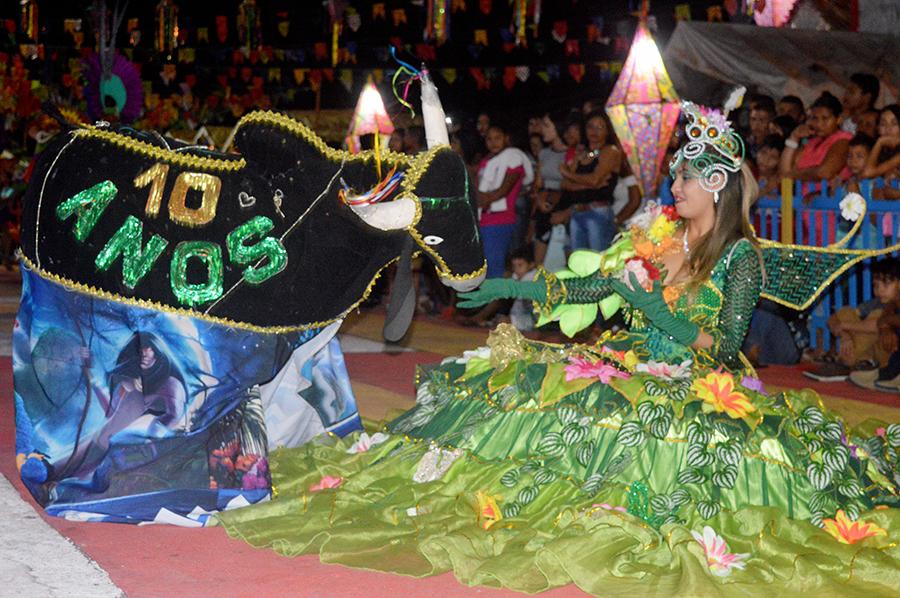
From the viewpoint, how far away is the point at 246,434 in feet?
13.8

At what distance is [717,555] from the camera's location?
11.9 ft

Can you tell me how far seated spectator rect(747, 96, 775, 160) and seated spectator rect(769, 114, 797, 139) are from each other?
7 cm

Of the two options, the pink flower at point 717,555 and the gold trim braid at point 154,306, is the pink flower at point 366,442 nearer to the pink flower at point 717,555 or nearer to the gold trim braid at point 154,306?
the gold trim braid at point 154,306

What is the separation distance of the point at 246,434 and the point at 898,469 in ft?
7.60

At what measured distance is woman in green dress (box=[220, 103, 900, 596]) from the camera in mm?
3648

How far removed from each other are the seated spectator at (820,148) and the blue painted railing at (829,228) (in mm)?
79

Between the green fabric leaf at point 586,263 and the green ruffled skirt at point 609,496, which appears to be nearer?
the green ruffled skirt at point 609,496

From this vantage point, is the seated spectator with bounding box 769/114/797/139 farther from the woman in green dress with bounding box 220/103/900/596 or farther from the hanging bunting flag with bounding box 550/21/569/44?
the hanging bunting flag with bounding box 550/21/569/44

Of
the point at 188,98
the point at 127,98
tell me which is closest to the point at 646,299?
the point at 127,98

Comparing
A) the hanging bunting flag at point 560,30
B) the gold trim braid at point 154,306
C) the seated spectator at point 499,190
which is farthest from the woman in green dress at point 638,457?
the hanging bunting flag at point 560,30

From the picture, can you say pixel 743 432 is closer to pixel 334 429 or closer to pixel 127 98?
pixel 334 429

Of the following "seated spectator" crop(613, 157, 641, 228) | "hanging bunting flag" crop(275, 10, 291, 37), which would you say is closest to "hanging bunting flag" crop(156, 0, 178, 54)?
"hanging bunting flag" crop(275, 10, 291, 37)

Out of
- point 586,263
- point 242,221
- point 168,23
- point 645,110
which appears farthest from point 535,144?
point 168,23

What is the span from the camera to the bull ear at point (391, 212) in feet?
13.5
